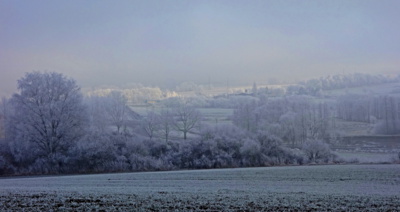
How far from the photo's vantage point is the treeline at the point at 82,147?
38844mm

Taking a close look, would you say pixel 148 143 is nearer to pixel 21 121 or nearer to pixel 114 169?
pixel 114 169

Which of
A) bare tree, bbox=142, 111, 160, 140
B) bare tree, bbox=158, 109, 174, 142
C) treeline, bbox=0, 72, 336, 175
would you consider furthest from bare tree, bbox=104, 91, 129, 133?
treeline, bbox=0, 72, 336, 175

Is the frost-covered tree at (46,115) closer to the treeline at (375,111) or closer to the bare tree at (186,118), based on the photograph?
the bare tree at (186,118)

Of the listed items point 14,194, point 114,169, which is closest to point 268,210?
point 14,194

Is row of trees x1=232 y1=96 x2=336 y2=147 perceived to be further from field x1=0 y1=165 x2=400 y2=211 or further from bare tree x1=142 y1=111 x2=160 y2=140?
field x1=0 y1=165 x2=400 y2=211

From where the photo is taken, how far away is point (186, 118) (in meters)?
68.2

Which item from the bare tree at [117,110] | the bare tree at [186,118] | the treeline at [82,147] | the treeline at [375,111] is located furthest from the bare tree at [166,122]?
the treeline at [375,111]

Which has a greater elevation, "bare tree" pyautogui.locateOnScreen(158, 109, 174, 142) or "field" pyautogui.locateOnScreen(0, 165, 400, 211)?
"bare tree" pyautogui.locateOnScreen(158, 109, 174, 142)

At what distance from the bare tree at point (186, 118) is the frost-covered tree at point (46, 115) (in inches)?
918

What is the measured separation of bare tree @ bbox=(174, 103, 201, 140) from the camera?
215ft

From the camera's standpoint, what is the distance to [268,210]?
13.4 metres

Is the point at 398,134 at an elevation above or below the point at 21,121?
below

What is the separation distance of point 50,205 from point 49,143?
2935 centimetres

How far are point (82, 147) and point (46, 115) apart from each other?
5.99 meters
